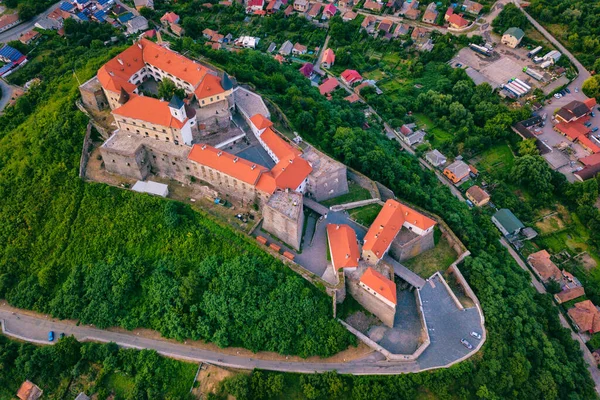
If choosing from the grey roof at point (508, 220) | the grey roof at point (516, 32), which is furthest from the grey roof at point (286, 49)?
the grey roof at point (508, 220)

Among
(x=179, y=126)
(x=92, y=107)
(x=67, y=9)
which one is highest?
(x=179, y=126)

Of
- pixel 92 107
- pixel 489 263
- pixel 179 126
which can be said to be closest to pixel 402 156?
pixel 489 263

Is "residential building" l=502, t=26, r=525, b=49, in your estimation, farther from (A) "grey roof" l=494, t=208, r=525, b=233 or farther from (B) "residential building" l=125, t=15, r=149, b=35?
(B) "residential building" l=125, t=15, r=149, b=35

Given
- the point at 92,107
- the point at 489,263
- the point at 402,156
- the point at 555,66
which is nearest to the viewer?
the point at 489,263

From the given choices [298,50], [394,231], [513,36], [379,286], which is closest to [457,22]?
[513,36]

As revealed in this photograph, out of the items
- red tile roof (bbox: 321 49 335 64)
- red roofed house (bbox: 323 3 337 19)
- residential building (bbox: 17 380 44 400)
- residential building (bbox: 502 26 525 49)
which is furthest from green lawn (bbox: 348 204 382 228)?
red roofed house (bbox: 323 3 337 19)

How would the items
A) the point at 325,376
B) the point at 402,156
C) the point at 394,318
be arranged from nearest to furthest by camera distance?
the point at 325,376 < the point at 394,318 < the point at 402,156

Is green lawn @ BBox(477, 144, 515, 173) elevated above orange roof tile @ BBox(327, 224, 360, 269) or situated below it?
below

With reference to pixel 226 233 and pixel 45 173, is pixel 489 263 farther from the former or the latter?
pixel 45 173
